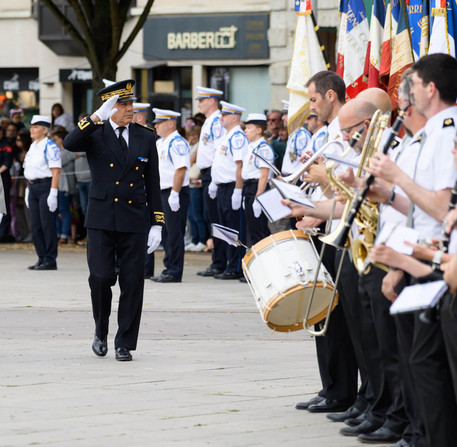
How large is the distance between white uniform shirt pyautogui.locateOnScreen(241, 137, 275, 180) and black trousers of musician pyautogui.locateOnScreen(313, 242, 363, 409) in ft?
25.7

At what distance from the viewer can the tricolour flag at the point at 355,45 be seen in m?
A: 11.8

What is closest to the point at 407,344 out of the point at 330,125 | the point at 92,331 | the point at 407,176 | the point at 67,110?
the point at 407,176

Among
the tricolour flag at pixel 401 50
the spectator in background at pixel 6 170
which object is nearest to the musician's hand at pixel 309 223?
the tricolour flag at pixel 401 50

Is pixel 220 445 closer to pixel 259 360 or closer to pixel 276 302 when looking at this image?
pixel 276 302

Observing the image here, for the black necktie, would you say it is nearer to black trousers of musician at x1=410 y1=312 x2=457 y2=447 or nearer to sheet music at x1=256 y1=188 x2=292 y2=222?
sheet music at x1=256 y1=188 x2=292 y2=222

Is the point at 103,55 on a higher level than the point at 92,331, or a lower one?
higher

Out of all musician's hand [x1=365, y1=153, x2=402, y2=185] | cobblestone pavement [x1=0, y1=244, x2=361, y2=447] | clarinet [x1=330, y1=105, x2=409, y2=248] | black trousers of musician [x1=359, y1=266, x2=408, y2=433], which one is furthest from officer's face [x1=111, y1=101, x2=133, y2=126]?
musician's hand [x1=365, y1=153, x2=402, y2=185]

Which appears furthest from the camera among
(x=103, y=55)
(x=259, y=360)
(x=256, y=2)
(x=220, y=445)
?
(x=256, y=2)

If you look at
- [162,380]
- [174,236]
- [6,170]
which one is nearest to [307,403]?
[162,380]

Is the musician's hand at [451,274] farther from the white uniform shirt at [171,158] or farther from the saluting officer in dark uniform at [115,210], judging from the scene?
the white uniform shirt at [171,158]

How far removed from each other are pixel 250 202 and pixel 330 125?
8.08 m

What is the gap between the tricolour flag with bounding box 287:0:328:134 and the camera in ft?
42.2

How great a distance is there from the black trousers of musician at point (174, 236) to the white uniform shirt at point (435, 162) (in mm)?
9932

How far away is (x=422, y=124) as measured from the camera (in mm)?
5875
